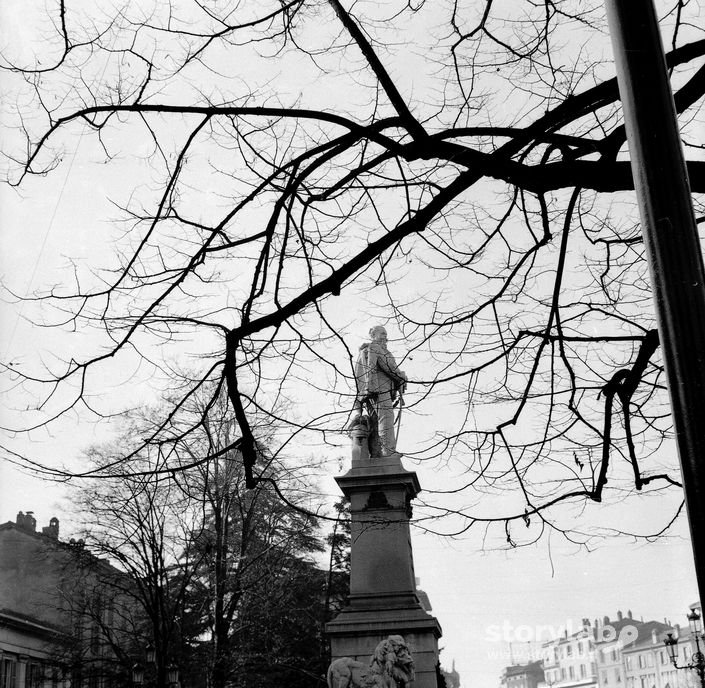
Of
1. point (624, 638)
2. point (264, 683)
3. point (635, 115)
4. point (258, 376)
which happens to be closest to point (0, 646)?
point (264, 683)

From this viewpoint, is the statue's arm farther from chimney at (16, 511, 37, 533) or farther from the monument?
chimney at (16, 511, 37, 533)

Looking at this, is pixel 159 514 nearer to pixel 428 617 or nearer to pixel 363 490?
pixel 363 490

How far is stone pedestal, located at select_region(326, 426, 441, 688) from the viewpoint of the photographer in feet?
47.2

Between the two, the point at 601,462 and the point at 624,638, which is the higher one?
the point at 624,638

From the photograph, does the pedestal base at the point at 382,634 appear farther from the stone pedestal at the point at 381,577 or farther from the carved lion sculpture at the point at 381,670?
the carved lion sculpture at the point at 381,670

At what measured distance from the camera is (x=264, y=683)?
24406mm

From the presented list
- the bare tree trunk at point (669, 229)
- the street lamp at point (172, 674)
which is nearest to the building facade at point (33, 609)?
the street lamp at point (172, 674)

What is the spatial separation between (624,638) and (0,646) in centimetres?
6310

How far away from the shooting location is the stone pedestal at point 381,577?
567 inches

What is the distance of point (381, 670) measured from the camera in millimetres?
12539

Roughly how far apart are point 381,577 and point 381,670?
2.66 m

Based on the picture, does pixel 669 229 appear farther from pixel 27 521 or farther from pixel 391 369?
pixel 27 521

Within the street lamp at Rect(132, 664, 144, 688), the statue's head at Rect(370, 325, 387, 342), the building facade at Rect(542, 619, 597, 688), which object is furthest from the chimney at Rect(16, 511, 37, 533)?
the building facade at Rect(542, 619, 597, 688)

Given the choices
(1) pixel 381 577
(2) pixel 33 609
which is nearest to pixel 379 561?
(1) pixel 381 577
